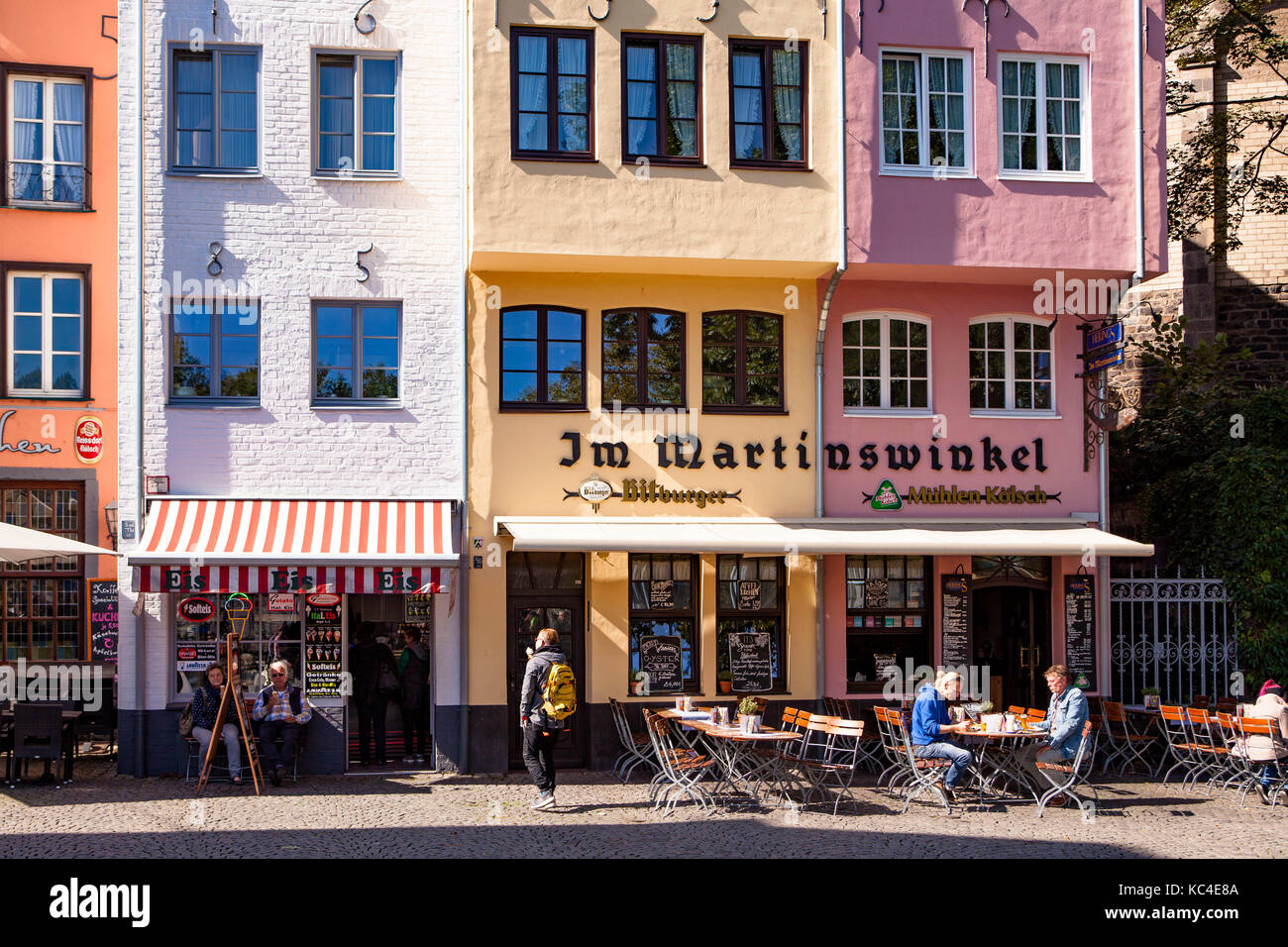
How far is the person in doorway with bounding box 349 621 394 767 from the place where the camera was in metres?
15.2

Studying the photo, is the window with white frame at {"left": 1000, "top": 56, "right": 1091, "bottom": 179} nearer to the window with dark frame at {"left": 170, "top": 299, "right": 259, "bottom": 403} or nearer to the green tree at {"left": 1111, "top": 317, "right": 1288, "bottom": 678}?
the green tree at {"left": 1111, "top": 317, "right": 1288, "bottom": 678}

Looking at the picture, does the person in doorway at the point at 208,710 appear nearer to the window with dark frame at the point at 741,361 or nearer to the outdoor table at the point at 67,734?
the outdoor table at the point at 67,734

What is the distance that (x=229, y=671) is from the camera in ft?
44.2

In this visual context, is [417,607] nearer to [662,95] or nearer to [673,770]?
[673,770]

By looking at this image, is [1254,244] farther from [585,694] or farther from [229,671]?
[229,671]

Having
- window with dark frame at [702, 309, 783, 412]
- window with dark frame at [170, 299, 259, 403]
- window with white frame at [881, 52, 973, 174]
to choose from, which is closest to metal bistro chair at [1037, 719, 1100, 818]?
window with dark frame at [702, 309, 783, 412]

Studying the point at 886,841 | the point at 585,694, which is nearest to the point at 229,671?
the point at 585,694

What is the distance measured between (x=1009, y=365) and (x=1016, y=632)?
352 centimetres

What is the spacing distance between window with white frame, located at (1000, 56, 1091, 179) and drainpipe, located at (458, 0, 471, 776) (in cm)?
675

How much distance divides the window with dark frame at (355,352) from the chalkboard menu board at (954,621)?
739 cm

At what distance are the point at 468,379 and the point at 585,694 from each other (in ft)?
13.5

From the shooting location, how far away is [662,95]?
50.2ft

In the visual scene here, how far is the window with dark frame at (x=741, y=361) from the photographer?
628 inches

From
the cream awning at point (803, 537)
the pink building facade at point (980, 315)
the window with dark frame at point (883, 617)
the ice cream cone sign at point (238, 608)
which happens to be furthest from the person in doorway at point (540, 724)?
the window with dark frame at point (883, 617)
